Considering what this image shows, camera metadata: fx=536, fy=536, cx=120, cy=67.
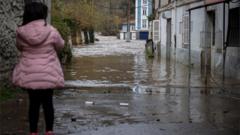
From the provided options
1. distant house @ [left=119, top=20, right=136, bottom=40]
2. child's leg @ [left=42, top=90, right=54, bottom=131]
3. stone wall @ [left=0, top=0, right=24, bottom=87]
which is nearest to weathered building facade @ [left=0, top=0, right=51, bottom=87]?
stone wall @ [left=0, top=0, right=24, bottom=87]

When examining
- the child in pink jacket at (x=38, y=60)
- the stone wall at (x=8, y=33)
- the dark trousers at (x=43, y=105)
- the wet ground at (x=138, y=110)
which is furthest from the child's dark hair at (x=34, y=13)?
the stone wall at (x=8, y=33)

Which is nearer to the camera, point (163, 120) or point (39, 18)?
point (39, 18)

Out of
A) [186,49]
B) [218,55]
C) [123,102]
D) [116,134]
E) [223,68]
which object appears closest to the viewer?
[116,134]

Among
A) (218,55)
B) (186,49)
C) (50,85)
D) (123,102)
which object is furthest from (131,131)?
(186,49)

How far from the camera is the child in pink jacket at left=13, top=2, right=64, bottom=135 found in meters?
6.23

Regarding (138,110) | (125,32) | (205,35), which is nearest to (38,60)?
(138,110)

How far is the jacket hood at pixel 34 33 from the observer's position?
6238 mm

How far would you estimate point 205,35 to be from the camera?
1934 cm

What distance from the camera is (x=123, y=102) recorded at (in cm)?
1035

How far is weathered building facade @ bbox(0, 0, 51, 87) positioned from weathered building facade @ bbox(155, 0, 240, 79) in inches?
237

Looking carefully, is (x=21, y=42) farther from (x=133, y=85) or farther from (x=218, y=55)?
(x=218, y=55)

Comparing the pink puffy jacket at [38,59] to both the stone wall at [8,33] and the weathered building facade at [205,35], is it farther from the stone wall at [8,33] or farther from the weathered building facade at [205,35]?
the weathered building facade at [205,35]

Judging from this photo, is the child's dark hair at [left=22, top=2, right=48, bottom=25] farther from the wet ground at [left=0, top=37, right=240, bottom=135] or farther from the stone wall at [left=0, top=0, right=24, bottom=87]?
the stone wall at [left=0, top=0, right=24, bottom=87]

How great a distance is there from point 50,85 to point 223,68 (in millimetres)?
9931
